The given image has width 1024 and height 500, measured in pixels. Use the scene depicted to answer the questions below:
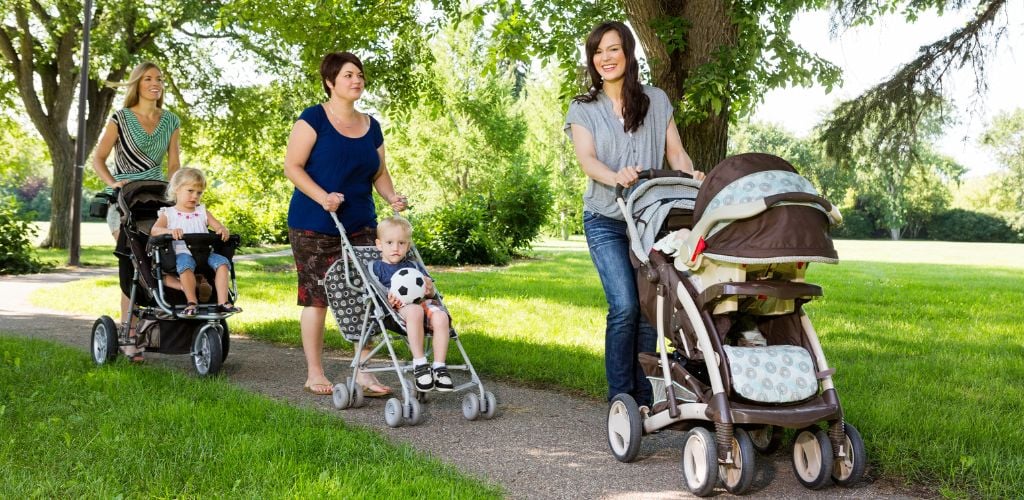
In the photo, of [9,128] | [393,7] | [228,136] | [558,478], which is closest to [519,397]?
[558,478]

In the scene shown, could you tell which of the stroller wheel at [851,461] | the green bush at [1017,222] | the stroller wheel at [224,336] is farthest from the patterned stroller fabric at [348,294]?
the green bush at [1017,222]

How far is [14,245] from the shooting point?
1549 centimetres

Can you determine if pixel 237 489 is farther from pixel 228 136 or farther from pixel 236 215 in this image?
pixel 236 215

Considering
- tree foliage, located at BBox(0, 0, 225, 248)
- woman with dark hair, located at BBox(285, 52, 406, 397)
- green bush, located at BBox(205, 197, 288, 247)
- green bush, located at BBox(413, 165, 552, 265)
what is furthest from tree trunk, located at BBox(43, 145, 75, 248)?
woman with dark hair, located at BBox(285, 52, 406, 397)

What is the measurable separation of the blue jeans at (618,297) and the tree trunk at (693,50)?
2567mm

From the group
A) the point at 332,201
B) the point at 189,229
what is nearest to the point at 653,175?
the point at 332,201

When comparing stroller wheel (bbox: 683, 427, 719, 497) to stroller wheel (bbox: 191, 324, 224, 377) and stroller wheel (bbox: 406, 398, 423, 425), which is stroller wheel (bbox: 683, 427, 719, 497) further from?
stroller wheel (bbox: 191, 324, 224, 377)

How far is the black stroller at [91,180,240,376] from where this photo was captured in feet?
20.2

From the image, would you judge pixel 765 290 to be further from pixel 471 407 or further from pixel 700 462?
pixel 471 407

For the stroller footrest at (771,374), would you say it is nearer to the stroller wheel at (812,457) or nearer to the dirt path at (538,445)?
the stroller wheel at (812,457)

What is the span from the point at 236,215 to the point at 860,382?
24816 mm

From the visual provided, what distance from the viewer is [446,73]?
3178cm

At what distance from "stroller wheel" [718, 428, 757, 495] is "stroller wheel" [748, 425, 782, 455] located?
58 cm

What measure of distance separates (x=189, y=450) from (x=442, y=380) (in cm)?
142
